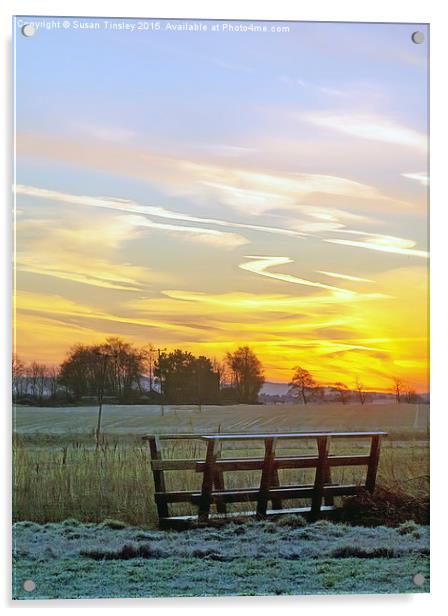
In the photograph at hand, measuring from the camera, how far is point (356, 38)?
6371 millimetres

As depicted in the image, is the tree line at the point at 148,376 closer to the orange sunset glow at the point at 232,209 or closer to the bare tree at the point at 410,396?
the orange sunset glow at the point at 232,209

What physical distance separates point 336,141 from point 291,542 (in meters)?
2.42

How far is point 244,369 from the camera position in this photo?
20.8 feet

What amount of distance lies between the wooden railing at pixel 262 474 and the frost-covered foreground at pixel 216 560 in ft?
0.34

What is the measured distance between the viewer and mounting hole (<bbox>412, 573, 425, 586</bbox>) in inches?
248

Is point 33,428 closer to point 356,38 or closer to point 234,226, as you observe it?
point 234,226

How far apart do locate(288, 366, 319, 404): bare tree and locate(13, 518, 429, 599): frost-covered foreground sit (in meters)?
0.75

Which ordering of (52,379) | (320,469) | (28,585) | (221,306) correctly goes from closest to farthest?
(28,585) < (52,379) < (221,306) < (320,469)

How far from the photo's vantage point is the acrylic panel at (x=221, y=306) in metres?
6.24

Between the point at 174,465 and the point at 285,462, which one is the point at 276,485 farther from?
the point at 174,465

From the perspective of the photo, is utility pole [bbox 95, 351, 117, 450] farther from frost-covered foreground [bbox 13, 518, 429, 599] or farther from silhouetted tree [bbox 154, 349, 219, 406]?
frost-covered foreground [bbox 13, 518, 429, 599]

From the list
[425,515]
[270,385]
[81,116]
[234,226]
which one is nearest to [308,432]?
[270,385]

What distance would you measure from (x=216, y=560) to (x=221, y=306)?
150 cm

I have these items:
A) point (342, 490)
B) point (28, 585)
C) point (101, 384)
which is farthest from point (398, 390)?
point (28, 585)
